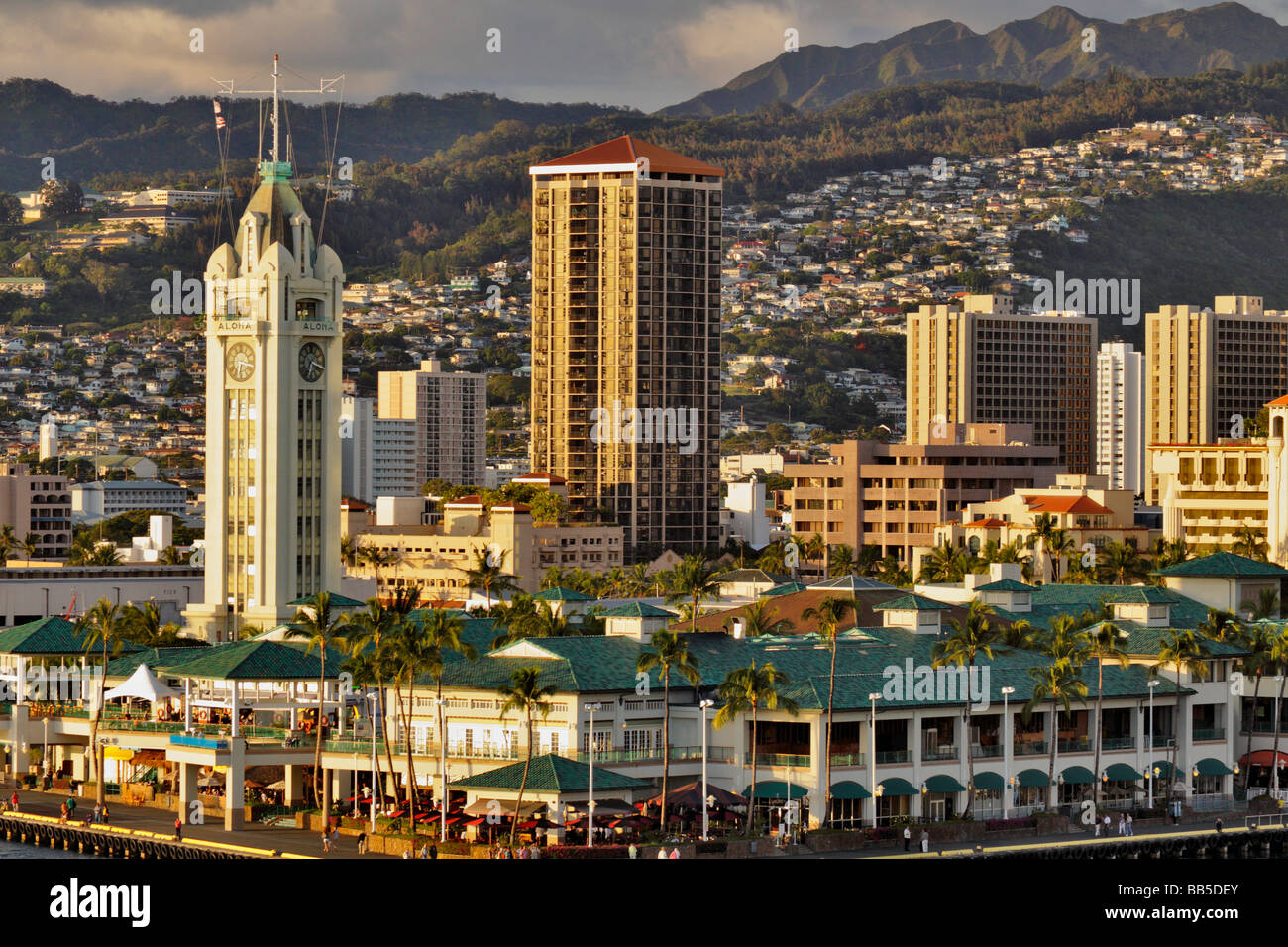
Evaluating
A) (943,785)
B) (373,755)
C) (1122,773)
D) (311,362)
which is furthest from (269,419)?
(943,785)

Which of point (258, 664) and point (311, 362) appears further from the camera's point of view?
point (311, 362)

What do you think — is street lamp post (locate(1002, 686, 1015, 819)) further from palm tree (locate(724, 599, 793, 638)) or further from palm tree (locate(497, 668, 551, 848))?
palm tree (locate(724, 599, 793, 638))

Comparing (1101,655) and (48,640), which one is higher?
(1101,655)

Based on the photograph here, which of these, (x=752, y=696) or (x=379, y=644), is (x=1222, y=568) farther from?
(x=379, y=644)

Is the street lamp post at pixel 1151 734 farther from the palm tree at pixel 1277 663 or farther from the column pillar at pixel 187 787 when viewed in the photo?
the column pillar at pixel 187 787

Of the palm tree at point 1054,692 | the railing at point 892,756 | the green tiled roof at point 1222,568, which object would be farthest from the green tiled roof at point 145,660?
the green tiled roof at point 1222,568

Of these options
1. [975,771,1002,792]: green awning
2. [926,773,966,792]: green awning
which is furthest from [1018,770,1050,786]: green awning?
[926,773,966,792]: green awning
